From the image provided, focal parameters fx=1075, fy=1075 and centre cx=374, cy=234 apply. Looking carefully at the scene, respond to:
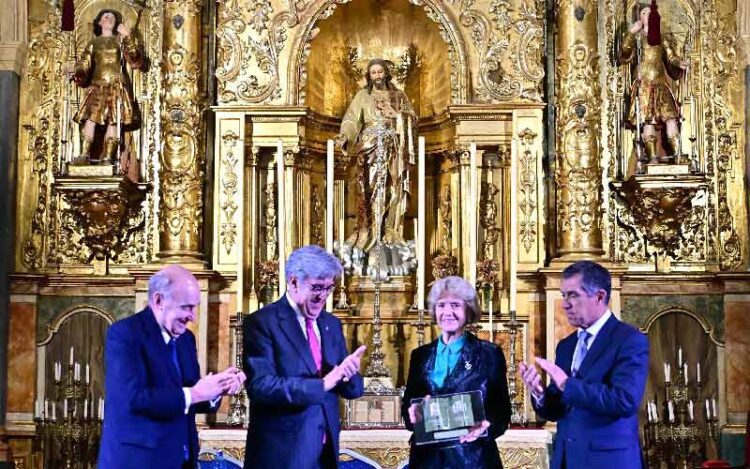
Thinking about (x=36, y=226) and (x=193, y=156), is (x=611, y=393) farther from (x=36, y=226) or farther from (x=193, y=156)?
(x=36, y=226)

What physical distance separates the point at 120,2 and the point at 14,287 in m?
2.63

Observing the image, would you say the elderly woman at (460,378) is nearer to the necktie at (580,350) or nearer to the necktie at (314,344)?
the necktie at (580,350)

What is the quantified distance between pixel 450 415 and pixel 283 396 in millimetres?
710

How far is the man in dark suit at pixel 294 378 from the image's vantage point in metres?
4.22

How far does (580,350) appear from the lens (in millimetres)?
4473

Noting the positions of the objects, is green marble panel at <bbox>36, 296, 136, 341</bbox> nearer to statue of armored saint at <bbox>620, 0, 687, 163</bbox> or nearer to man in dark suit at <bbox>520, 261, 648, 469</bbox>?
statue of armored saint at <bbox>620, 0, 687, 163</bbox>

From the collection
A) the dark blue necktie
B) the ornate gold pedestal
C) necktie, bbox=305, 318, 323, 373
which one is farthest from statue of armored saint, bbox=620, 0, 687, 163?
the dark blue necktie

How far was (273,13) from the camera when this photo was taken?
9203mm

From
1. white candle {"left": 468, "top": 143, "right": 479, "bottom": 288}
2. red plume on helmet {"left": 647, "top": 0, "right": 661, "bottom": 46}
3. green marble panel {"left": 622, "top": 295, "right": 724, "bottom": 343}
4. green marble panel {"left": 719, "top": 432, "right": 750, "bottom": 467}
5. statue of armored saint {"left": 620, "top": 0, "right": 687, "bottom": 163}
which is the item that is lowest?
green marble panel {"left": 719, "top": 432, "right": 750, "bottom": 467}

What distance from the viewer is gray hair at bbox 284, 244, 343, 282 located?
14.0ft

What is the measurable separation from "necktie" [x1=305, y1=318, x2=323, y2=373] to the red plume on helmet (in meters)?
5.38

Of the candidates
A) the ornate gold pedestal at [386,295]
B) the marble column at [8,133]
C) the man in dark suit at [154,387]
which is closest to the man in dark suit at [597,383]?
the man in dark suit at [154,387]

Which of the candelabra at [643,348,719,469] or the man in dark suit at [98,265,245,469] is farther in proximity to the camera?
the candelabra at [643,348,719,469]

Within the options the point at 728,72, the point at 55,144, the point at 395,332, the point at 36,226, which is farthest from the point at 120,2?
the point at 728,72
